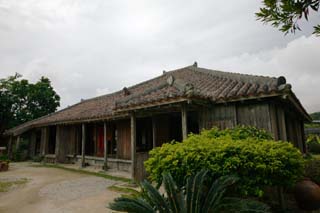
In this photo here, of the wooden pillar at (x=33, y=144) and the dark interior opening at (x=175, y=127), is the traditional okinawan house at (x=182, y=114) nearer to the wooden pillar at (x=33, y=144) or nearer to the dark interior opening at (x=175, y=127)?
the dark interior opening at (x=175, y=127)

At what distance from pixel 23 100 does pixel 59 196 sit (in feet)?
A: 60.5

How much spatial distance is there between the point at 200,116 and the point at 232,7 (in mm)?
3906

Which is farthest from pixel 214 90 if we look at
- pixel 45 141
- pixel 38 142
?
pixel 38 142

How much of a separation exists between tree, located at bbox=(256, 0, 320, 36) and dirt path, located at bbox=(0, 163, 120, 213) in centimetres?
495

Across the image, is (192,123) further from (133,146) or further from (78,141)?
(78,141)

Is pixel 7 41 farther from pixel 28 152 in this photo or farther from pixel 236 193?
pixel 236 193

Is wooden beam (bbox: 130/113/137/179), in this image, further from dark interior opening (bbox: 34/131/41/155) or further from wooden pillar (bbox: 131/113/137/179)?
dark interior opening (bbox: 34/131/41/155)

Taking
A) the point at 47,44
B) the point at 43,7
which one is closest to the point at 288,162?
the point at 43,7

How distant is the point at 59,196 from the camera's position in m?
6.14

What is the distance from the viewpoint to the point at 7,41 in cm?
1108

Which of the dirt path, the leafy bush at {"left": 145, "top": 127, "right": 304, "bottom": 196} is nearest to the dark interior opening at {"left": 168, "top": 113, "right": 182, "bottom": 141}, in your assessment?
the dirt path

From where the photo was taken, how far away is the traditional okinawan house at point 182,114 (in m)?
5.77

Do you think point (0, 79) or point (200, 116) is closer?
point (200, 116)

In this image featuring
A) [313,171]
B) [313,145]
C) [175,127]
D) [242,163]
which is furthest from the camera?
[313,145]
